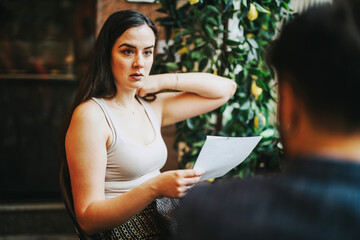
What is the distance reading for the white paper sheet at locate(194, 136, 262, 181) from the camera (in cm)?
122

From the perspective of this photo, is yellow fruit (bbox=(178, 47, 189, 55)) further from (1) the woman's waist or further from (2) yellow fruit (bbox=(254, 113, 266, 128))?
(1) the woman's waist

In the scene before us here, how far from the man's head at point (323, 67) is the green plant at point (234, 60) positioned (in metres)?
1.26

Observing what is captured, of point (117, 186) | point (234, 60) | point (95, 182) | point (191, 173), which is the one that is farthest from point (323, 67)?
point (234, 60)

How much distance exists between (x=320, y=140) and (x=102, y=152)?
857mm

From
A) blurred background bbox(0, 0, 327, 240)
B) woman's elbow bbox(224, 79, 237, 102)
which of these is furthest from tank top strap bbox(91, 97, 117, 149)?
blurred background bbox(0, 0, 327, 240)

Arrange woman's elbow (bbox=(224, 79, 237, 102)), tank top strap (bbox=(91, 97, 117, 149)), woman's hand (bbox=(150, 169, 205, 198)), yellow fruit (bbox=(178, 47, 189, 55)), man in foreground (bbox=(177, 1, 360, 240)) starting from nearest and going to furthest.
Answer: man in foreground (bbox=(177, 1, 360, 240))
woman's hand (bbox=(150, 169, 205, 198))
tank top strap (bbox=(91, 97, 117, 149))
woman's elbow (bbox=(224, 79, 237, 102))
yellow fruit (bbox=(178, 47, 189, 55))

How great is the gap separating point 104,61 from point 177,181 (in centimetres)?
58

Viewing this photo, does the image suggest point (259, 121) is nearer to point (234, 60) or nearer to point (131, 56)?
point (234, 60)

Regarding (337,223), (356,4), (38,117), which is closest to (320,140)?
(337,223)

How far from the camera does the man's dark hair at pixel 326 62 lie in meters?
0.62

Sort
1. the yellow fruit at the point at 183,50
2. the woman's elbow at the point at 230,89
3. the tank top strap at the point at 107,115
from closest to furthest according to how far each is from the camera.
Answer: the tank top strap at the point at 107,115 → the woman's elbow at the point at 230,89 → the yellow fruit at the point at 183,50

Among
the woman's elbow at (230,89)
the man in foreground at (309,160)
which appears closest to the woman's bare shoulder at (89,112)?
the woman's elbow at (230,89)

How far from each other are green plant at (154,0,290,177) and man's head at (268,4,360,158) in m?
1.26

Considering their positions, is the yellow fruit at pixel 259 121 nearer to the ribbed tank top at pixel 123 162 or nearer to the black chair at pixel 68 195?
the ribbed tank top at pixel 123 162
